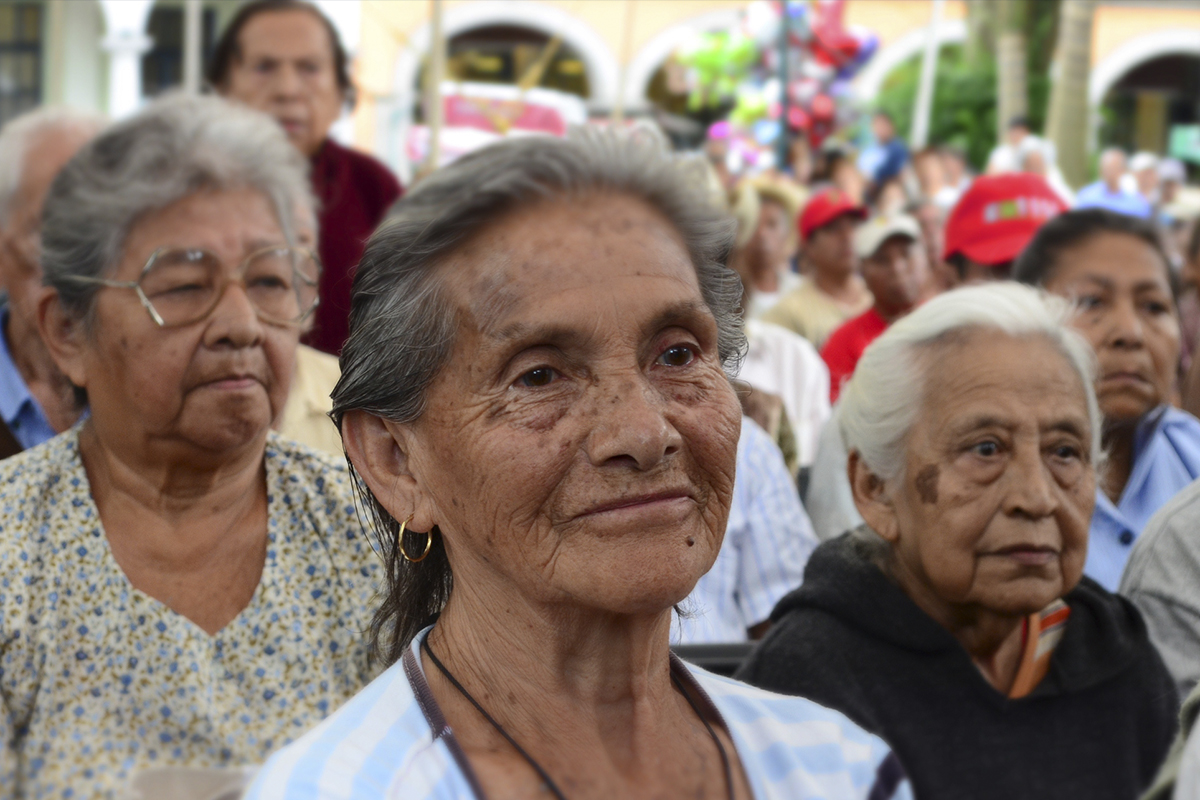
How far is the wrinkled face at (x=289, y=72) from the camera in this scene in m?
4.59

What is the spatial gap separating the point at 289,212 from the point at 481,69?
2676 centimetres

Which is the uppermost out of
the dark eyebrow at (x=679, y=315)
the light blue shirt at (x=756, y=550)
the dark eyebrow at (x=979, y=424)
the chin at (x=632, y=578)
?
the dark eyebrow at (x=679, y=315)

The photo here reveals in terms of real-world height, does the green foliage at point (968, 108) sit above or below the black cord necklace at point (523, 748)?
above

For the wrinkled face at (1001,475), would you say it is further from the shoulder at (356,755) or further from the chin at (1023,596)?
the shoulder at (356,755)

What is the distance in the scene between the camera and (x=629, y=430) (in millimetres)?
1501

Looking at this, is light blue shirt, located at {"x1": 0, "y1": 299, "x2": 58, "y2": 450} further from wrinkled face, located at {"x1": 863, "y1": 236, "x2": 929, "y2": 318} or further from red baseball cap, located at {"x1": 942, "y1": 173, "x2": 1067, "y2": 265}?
wrinkled face, located at {"x1": 863, "y1": 236, "x2": 929, "y2": 318}

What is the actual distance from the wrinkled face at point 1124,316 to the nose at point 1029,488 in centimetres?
90

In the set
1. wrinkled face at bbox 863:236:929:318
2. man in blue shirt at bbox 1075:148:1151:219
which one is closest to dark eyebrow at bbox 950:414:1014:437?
man in blue shirt at bbox 1075:148:1151:219

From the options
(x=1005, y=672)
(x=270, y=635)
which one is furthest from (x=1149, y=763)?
(x=270, y=635)

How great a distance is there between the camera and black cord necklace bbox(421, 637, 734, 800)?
1.55 m

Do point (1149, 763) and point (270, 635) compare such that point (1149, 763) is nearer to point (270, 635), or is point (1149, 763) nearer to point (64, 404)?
point (270, 635)

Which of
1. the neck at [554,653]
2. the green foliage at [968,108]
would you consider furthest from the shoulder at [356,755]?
the green foliage at [968,108]

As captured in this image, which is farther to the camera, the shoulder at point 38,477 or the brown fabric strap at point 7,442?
the brown fabric strap at point 7,442

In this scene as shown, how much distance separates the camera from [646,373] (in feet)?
5.16
